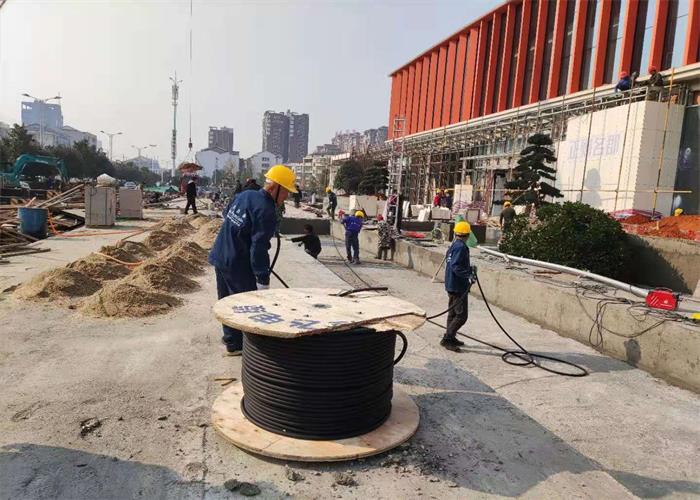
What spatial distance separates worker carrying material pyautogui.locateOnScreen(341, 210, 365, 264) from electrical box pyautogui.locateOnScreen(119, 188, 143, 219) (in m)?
11.8

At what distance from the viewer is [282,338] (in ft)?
11.1

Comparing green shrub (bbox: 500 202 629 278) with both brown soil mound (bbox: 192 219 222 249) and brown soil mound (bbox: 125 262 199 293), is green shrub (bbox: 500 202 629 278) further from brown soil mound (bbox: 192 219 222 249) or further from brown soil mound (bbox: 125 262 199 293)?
brown soil mound (bbox: 192 219 222 249)

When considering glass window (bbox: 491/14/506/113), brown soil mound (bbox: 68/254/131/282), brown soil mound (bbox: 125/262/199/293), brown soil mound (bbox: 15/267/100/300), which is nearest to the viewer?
brown soil mound (bbox: 15/267/100/300)

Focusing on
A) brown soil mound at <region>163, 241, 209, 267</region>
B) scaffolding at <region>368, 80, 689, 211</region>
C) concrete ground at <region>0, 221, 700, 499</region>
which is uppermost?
scaffolding at <region>368, 80, 689, 211</region>

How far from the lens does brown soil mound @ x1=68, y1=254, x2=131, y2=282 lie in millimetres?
8289

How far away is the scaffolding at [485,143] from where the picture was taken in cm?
1867

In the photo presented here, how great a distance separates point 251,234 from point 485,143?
27.4 metres

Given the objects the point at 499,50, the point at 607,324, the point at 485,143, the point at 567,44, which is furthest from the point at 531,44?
the point at 607,324

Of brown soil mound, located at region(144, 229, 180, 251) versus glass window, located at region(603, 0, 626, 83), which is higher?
glass window, located at region(603, 0, 626, 83)

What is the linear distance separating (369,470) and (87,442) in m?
1.92

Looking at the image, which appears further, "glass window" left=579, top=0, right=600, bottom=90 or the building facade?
"glass window" left=579, top=0, right=600, bottom=90

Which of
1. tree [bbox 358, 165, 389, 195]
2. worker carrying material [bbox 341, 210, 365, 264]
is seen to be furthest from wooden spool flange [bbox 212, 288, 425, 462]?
tree [bbox 358, 165, 389, 195]

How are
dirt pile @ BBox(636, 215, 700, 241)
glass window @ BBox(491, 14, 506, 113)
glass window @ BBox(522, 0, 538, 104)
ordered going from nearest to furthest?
dirt pile @ BBox(636, 215, 700, 241), glass window @ BBox(522, 0, 538, 104), glass window @ BBox(491, 14, 506, 113)

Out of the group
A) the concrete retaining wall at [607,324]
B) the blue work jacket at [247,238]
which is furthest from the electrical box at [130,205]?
the blue work jacket at [247,238]
